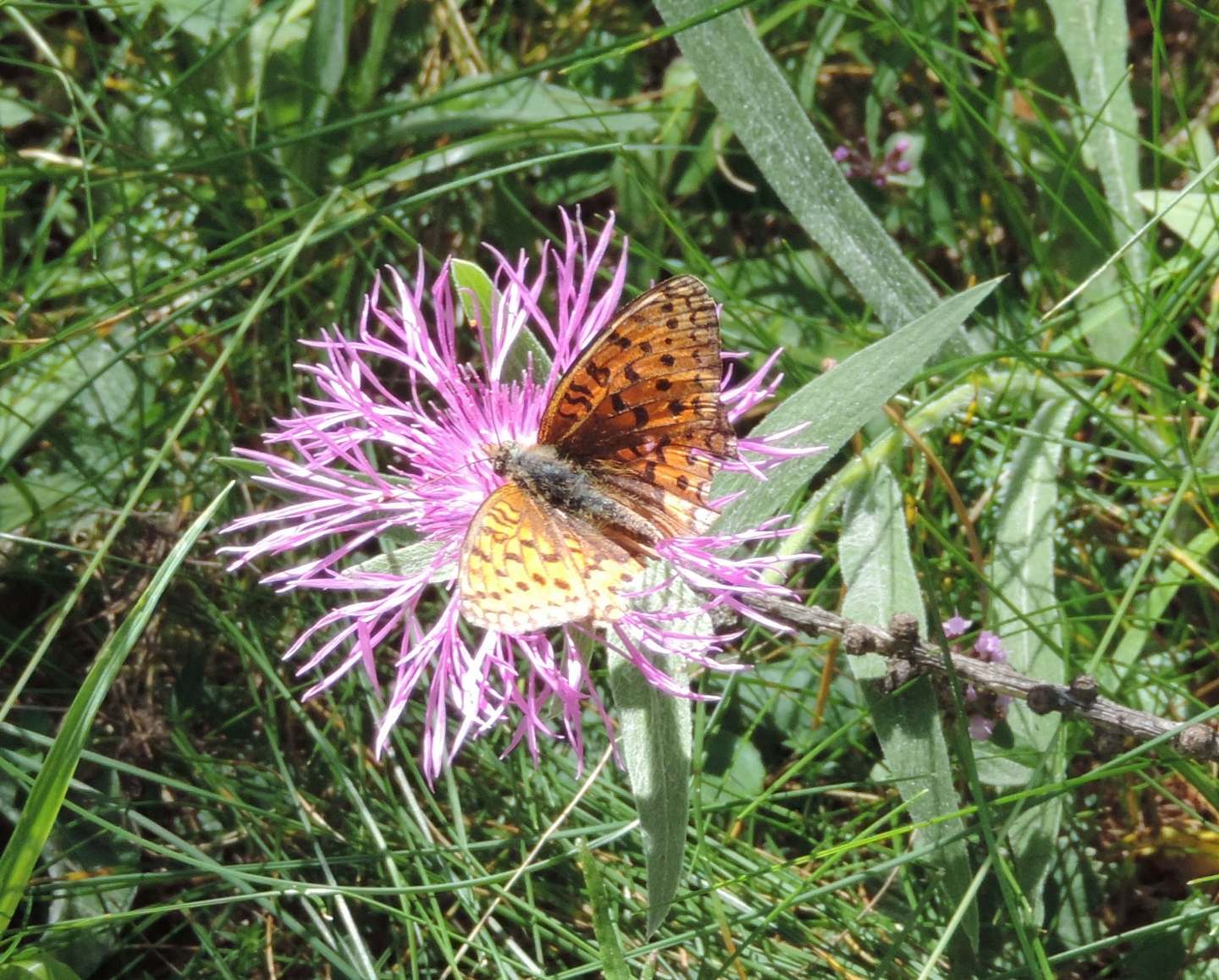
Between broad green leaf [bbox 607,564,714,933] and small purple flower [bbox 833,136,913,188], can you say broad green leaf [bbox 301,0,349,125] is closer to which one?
small purple flower [bbox 833,136,913,188]

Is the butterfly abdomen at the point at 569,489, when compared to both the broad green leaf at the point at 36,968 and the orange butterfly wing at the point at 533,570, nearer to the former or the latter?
the orange butterfly wing at the point at 533,570

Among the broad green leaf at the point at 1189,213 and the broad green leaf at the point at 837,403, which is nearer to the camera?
the broad green leaf at the point at 837,403

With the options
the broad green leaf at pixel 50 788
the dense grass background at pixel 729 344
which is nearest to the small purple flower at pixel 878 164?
the dense grass background at pixel 729 344

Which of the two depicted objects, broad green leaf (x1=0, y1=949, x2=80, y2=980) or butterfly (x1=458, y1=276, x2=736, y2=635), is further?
broad green leaf (x1=0, y1=949, x2=80, y2=980)

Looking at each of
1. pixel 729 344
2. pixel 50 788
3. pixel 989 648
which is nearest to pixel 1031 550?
pixel 989 648

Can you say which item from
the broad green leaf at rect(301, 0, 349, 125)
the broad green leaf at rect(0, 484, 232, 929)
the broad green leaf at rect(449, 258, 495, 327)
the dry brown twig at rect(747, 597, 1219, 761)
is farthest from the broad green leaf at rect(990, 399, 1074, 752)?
the broad green leaf at rect(301, 0, 349, 125)

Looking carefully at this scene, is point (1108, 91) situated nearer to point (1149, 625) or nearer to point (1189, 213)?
point (1189, 213)
